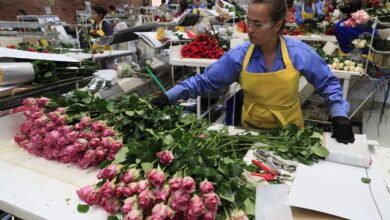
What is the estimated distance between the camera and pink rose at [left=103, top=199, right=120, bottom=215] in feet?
2.92

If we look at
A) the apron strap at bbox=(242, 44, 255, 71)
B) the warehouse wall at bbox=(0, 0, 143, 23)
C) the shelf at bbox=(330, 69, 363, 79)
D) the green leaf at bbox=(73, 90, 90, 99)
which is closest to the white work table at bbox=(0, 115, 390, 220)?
the green leaf at bbox=(73, 90, 90, 99)

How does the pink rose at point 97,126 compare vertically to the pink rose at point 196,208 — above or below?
above

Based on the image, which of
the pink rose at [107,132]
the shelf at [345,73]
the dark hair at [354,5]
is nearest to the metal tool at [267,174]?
the pink rose at [107,132]

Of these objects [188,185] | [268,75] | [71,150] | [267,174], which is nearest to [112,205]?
[188,185]

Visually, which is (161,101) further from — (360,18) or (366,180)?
(360,18)

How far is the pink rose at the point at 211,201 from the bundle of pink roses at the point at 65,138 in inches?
18.9

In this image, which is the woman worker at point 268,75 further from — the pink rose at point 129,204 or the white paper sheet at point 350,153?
the pink rose at point 129,204

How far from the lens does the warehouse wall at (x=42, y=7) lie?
8992 mm

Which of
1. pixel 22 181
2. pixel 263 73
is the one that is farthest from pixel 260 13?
pixel 22 181

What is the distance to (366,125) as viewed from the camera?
3539 millimetres

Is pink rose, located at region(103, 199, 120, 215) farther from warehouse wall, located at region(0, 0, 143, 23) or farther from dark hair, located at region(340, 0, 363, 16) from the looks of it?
warehouse wall, located at region(0, 0, 143, 23)

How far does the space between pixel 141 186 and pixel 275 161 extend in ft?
1.82

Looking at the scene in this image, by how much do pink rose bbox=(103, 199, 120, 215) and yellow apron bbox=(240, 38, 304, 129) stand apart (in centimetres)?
104

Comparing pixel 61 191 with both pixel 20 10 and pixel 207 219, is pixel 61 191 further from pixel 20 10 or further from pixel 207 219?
pixel 20 10
